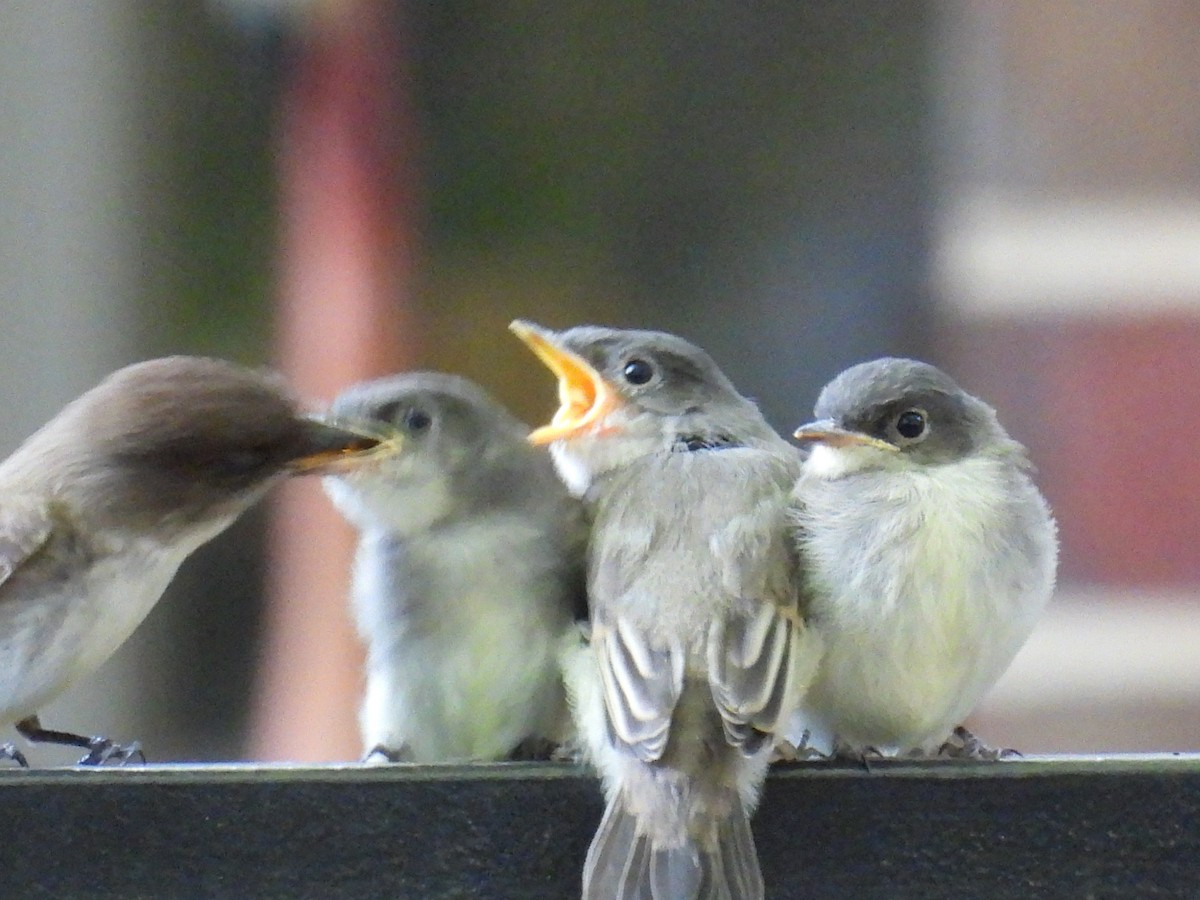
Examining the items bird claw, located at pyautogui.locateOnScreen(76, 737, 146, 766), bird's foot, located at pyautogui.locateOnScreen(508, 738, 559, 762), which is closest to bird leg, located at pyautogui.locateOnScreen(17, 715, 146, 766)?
bird claw, located at pyautogui.locateOnScreen(76, 737, 146, 766)

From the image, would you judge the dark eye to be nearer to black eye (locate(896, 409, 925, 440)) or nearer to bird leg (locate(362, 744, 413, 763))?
bird leg (locate(362, 744, 413, 763))

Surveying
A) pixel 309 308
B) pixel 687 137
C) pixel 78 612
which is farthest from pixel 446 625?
pixel 687 137

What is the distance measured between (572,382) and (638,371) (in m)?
Answer: 0.06

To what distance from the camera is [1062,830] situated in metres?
1.01

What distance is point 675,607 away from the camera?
1105 mm

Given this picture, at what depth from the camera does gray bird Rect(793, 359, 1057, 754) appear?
1.14 metres

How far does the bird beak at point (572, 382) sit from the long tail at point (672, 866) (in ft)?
1.41

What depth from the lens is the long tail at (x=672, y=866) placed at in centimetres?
97

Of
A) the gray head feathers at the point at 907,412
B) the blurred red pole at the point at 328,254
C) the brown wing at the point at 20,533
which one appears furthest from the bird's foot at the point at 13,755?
the blurred red pole at the point at 328,254

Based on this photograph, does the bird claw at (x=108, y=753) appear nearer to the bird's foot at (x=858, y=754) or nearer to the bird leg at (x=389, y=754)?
the bird leg at (x=389, y=754)

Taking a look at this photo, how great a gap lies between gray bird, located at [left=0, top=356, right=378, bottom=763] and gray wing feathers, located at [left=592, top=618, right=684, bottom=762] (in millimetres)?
267

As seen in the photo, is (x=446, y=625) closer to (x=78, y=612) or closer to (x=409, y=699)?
(x=409, y=699)

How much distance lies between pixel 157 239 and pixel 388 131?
35 cm

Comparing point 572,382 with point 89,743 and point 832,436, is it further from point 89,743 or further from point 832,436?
point 89,743
